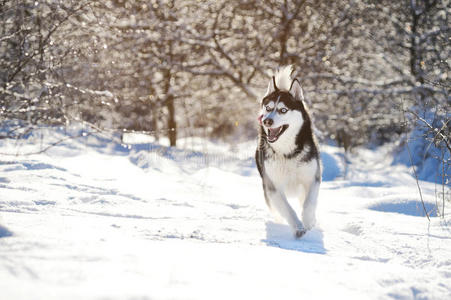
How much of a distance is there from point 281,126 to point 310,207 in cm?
78

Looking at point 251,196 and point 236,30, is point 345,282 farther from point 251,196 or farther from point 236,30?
point 236,30

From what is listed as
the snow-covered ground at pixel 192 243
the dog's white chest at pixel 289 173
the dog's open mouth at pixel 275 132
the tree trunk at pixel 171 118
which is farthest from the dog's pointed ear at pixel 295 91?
the tree trunk at pixel 171 118

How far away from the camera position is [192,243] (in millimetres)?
2434

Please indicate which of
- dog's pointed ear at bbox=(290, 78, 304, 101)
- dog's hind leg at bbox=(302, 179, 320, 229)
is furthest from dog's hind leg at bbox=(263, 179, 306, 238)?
dog's pointed ear at bbox=(290, 78, 304, 101)

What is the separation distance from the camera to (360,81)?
9.06 metres

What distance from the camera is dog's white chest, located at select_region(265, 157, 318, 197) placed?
351 cm

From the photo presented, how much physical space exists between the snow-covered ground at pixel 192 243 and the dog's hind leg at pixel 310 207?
0.30ft

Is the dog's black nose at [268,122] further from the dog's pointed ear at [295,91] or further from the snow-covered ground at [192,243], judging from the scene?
the snow-covered ground at [192,243]

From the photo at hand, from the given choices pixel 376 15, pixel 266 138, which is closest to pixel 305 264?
pixel 266 138

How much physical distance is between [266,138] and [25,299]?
8.87ft

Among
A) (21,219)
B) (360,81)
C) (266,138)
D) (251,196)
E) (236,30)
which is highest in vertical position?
(236,30)

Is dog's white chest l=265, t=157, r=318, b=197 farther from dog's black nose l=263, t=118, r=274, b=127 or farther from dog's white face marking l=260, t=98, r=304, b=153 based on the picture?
dog's black nose l=263, t=118, r=274, b=127

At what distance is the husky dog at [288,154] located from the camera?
3.46m

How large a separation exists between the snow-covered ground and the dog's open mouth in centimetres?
77
